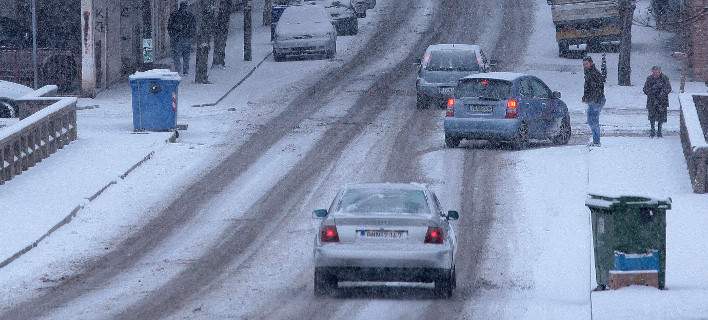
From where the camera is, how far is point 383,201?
56.3ft

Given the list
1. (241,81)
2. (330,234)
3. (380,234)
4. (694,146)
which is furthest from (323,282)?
(241,81)

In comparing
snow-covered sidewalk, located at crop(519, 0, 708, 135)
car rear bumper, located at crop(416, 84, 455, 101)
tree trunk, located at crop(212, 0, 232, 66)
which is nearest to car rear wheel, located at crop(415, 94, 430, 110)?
car rear bumper, located at crop(416, 84, 455, 101)

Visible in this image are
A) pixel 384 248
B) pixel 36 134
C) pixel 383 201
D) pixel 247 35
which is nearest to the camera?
pixel 384 248

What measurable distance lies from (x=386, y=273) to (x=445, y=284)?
696mm

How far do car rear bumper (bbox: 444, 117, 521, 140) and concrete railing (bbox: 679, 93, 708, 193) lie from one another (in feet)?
10.1

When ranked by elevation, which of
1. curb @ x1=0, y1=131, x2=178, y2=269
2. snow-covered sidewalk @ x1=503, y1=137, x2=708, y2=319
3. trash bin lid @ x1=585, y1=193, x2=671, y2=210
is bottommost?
curb @ x1=0, y1=131, x2=178, y2=269

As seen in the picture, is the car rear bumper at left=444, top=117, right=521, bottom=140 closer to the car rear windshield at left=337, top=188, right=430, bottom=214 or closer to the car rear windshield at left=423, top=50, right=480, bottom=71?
the car rear windshield at left=423, top=50, right=480, bottom=71

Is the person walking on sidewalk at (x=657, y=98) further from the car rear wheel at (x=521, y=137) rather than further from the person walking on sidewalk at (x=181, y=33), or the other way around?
the person walking on sidewalk at (x=181, y=33)

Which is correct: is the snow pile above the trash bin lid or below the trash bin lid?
below

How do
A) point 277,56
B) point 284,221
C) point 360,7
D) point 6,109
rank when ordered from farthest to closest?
point 360,7
point 277,56
point 6,109
point 284,221

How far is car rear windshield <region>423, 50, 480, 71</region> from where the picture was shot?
1399 inches

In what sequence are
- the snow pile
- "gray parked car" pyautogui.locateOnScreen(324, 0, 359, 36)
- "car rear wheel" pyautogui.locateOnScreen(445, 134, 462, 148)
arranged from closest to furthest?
the snow pile, "car rear wheel" pyautogui.locateOnScreen(445, 134, 462, 148), "gray parked car" pyautogui.locateOnScreen(324, 0, 359, 36)

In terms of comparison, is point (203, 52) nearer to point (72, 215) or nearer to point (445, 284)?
point (72, 215)

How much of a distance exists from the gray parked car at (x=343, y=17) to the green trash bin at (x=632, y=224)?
122ft
